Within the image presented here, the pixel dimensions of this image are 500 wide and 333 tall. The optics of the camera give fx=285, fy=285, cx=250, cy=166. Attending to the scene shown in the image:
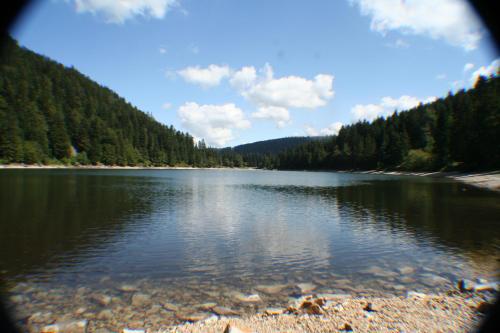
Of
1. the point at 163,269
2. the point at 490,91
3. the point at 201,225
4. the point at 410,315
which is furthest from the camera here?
the point at 490,91

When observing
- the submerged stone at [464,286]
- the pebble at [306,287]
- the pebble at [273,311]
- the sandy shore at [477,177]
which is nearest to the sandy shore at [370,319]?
the pebble at [273,311]

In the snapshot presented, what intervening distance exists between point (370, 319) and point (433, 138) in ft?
427

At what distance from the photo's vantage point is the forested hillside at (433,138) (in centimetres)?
7088

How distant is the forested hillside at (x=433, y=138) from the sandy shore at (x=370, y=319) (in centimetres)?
7690

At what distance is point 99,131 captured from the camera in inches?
6649

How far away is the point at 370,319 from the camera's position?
696 centimetres

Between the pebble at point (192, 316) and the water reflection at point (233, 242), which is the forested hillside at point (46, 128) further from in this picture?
the pebble at point (192, 316)

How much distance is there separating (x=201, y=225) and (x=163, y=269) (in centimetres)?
852

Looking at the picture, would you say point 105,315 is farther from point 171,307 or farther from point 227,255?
point 227,255

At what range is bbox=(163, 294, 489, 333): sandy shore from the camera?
6.62 meters

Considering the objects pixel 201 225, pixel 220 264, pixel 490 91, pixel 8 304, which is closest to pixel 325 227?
pixel 201 225

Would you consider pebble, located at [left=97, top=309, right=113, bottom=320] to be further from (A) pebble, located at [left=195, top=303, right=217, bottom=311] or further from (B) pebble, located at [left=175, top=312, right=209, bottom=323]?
(A) pebble, located at [left=195, top=303, right=217, bottom=311]

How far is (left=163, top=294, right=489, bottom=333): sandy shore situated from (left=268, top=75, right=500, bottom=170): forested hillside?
76902 mm

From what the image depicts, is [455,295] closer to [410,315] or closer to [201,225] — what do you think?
[410,315]
